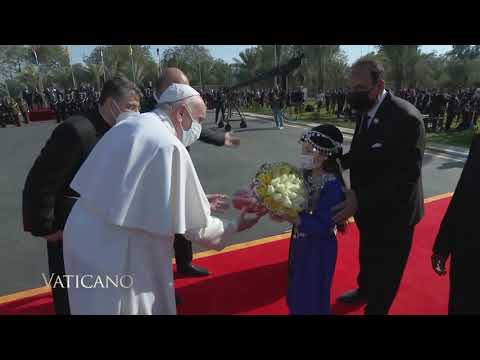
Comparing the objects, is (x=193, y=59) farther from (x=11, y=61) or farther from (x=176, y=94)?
(x=176, y=94)

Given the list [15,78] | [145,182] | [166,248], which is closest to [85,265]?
[166,248]

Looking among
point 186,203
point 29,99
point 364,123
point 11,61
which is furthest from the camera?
point 11,61

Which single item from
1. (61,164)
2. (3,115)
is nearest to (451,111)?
(61,164)

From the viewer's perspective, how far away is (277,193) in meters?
2.28

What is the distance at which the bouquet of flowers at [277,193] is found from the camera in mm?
2277

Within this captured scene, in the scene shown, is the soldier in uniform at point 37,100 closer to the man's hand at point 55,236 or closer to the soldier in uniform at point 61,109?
the soldier in uniform at point 61,109

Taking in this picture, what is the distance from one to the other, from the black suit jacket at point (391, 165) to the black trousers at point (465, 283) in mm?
606

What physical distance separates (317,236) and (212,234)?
0.97m

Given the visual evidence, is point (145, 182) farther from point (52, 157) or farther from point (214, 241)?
point (52, 157)

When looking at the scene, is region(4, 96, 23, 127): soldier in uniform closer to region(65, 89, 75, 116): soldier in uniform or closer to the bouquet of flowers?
region(65, 89, 75, 116): soldier in uniform

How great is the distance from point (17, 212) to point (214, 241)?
606cm

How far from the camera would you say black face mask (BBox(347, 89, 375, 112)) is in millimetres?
2874

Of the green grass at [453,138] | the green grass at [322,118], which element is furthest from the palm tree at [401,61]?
the green grass at [453,138]

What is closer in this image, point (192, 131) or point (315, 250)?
point (192, 131)
